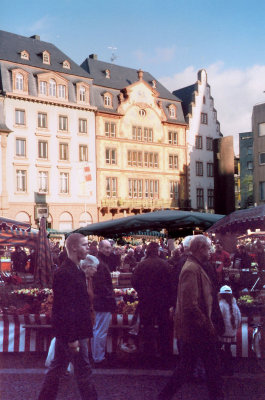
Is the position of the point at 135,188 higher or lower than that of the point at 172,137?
lower

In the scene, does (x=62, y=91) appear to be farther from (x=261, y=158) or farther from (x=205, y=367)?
(x=205, y=367)

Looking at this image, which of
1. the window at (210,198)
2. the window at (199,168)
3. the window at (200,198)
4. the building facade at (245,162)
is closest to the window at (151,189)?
the window at (200,198)

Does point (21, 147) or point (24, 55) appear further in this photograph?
point (24, 55)

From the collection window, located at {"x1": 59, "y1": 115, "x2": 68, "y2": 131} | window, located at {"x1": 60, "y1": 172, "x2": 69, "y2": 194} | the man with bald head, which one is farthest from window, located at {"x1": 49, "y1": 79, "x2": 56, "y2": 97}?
the man with bald head

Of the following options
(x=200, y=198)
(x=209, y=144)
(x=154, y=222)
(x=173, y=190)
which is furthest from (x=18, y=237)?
(x=209, y=144)

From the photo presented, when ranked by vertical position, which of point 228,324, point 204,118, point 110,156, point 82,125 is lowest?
point 228,324

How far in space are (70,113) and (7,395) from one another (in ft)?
145

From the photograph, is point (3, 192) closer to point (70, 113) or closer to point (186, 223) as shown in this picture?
point (70, 113)

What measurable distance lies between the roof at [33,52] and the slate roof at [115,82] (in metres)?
2.13

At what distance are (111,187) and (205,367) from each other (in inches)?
1825

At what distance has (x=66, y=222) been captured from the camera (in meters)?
48.7

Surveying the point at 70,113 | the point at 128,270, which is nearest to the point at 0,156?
the point at 70,113

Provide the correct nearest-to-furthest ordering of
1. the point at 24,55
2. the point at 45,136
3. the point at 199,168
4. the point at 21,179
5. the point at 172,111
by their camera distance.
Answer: the point at 21,179 → the point at 24,55 → the point at 45,136 → the point at 172,111 → the point at 199,168

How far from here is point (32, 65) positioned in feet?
156
